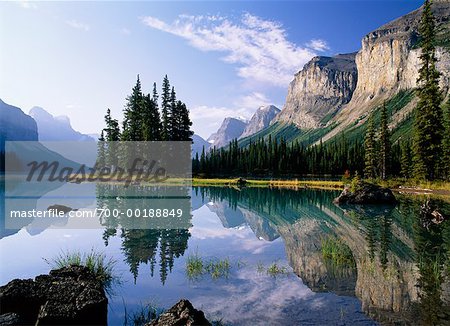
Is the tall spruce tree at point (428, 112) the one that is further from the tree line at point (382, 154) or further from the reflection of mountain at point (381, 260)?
the reflection of mountain at point (381, 260)

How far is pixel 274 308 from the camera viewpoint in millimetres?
10711

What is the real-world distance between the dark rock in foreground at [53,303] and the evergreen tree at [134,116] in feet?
222

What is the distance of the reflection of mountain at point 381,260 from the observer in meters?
10.5

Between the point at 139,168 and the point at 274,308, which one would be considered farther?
the point at 139,168

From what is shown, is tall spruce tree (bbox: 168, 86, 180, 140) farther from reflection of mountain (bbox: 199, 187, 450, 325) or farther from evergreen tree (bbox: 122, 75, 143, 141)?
reflection of mountain (bbox: 199, 187, 450, 325)

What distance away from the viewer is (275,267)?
50.1 feet

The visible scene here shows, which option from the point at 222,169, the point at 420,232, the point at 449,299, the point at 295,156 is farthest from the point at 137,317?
the point at 295,156

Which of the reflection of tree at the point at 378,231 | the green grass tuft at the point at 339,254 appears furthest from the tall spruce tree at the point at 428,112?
the green grass tuft at the point at 339,254

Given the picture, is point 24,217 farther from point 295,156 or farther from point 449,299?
point 295,156

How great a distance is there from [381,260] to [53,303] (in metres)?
13.7

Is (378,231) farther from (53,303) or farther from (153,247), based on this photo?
(53,303)

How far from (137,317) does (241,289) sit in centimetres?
415

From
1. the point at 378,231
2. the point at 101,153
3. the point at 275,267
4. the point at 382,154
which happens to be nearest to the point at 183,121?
the point at 101,153

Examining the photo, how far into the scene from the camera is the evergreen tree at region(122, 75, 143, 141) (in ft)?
248
